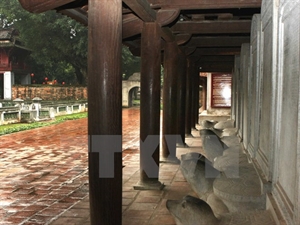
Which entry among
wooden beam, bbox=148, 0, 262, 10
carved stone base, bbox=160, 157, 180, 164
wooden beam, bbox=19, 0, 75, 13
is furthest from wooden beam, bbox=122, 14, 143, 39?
carved stone base, bbox=160, 157, 180, 164

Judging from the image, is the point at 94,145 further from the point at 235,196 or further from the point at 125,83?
the point at 125,83

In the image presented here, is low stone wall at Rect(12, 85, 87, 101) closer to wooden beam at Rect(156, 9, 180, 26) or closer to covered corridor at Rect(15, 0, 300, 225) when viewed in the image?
covered corridor at Rect(15, 0, 300, 225)

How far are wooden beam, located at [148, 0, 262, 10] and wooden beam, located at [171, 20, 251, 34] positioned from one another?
2.02 m

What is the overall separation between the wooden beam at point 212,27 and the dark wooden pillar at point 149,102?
2.02 m

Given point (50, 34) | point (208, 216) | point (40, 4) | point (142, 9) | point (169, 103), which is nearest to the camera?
point (208, 216)

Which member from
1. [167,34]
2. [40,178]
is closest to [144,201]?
[40,178]

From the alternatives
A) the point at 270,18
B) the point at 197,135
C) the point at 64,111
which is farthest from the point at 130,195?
the point at 64,111

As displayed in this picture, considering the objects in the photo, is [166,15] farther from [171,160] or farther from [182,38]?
[171,160]

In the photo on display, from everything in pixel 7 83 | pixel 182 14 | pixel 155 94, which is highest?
pixel 182 14

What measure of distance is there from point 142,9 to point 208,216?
3.45 m

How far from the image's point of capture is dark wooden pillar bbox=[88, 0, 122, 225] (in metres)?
3.96

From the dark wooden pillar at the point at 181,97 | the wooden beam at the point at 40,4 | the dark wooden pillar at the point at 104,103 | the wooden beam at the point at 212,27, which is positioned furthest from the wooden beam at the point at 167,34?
the dark wooden pillar at the point at 104,103

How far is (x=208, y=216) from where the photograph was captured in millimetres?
3930

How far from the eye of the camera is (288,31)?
11.9 ft
